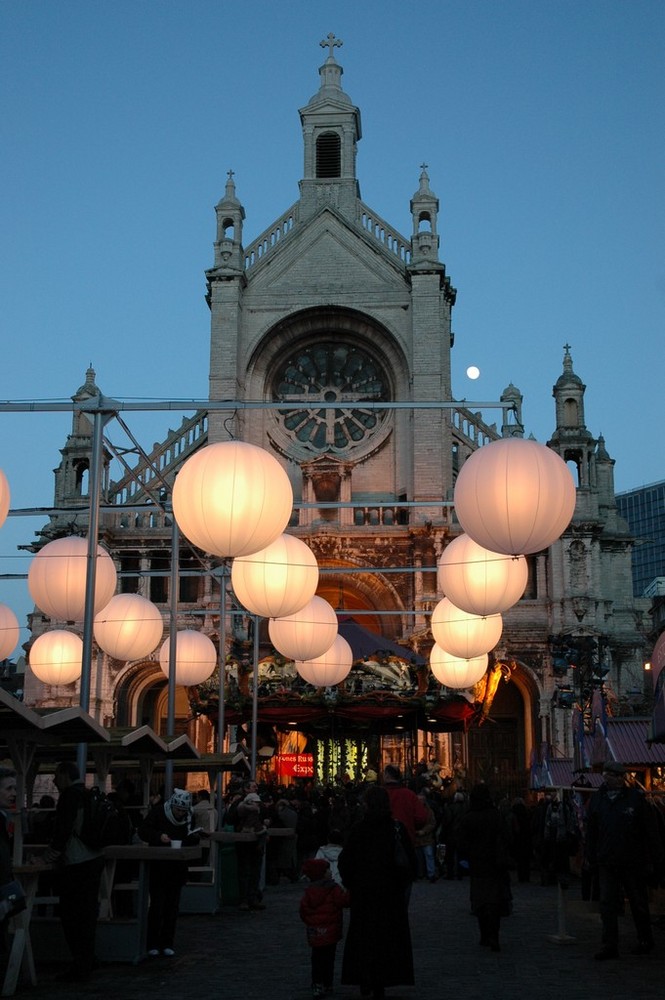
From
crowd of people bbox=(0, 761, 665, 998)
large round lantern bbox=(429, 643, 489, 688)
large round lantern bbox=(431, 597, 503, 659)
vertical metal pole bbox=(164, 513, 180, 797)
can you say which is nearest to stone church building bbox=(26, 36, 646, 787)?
large round lantern bbox=(429, 643, 489, 688)

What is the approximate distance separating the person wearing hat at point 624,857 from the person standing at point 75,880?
4364 millimetres

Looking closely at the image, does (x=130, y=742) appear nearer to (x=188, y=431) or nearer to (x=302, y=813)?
(x=302, y=813)

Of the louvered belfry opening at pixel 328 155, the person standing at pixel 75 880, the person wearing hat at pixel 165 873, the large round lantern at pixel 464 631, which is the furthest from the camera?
the louvered belfry opening at pixel 328 155

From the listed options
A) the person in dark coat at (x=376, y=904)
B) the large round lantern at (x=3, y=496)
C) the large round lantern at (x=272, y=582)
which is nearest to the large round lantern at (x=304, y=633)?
the large round lantern at (x=272, y=582)

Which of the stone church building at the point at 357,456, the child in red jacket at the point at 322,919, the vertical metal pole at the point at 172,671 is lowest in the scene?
the child in red jacket at the point at 322,919

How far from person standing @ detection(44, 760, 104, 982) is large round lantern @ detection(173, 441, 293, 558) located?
4.37 m

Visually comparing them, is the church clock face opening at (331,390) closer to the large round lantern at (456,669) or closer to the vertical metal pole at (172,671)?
the large round lantern at (456,669)

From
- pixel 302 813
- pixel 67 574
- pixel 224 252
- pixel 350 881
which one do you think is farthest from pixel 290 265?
pixel 350 881

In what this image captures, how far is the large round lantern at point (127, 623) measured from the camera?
19672 millimetres

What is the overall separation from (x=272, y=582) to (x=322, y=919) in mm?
8310

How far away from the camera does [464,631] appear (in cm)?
2114

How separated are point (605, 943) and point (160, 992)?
399 cm

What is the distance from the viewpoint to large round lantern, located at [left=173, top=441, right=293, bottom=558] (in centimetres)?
1359

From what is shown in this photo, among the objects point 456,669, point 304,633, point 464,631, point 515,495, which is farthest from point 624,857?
point 456,669
